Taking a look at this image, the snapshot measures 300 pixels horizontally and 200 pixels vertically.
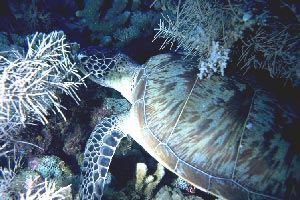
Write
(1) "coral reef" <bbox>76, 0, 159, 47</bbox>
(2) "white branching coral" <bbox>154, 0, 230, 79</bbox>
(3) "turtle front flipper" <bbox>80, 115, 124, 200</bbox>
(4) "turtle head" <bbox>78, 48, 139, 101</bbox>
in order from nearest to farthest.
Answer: (2) "white branching coral" <bbox>154, 0, 230, 79</bbox>, (3) "turtle front flipper" <bbox>80, 115, 124, 200</bbox>, (4) "turtle head" <bbox>78, 48, 139, 101</bbox>, (1) "coral reef" <bbox>76, 0, 159, 47</bbox>

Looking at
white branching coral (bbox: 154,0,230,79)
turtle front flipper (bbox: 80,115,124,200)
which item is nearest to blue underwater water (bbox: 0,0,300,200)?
white branching coral (bbox: 154,0,230,79)

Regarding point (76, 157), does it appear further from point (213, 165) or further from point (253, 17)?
point (253, 17)

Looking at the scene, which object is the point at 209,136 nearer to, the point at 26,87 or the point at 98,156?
the point at 98,156

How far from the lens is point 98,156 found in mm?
2717

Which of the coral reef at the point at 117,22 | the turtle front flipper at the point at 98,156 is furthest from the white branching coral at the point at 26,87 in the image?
the coral reef at the point at 117,22

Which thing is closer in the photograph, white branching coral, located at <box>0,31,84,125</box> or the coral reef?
white branching coral, located at <box>0,31,84,125</box>

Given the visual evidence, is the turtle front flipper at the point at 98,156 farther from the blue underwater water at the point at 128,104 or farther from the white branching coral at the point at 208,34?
A: the white branching coral at the point at 208,34

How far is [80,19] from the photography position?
505cm

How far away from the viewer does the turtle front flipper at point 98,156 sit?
2523mm

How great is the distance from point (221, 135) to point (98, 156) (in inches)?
54.3

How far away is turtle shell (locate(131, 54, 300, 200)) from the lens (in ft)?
6.77

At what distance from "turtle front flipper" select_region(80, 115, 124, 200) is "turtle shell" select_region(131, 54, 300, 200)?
42 centimetres

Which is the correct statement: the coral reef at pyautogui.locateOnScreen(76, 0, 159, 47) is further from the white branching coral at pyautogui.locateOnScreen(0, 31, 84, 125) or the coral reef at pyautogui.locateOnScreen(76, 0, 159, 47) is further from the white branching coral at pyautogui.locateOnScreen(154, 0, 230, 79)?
the white branching coral at pyautogui.locateOnScreen(0, 31, 84, 125)

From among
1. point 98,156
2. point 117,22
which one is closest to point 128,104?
point 98,156
